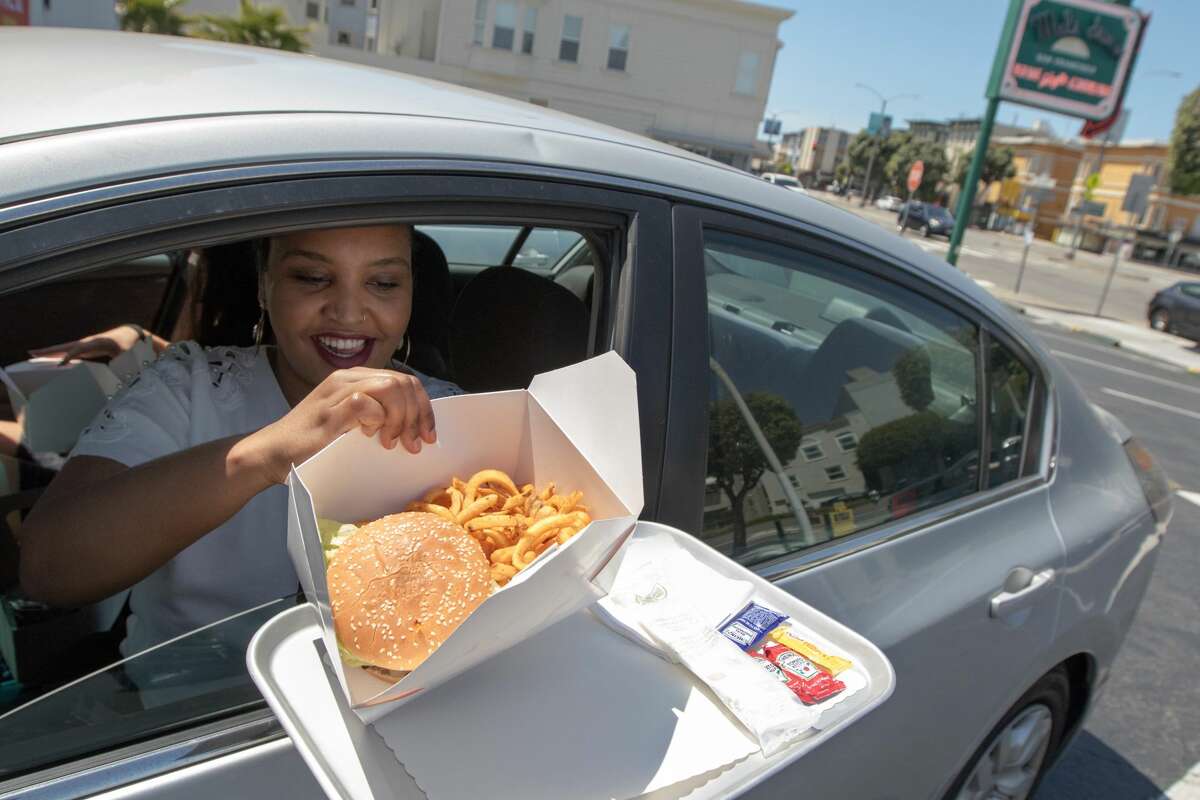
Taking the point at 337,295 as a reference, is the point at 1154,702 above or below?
below

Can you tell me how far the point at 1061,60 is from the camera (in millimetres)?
13328

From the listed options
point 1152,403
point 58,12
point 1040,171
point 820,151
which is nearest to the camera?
point 1152,403

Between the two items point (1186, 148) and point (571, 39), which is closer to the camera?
point (571, 39)

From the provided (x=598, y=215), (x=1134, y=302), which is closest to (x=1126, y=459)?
(x=598, y=215)

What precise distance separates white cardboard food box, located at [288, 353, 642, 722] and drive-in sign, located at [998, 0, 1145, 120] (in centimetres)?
1438

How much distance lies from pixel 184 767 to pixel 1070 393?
229cm

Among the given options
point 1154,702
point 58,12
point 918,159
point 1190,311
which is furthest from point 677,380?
point 918,159

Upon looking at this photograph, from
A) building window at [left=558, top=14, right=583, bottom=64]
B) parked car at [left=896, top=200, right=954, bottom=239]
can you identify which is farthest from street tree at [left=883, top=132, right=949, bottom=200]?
building window at [left=558, top=14, right=583, bottom=64]

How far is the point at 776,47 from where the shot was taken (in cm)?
3303

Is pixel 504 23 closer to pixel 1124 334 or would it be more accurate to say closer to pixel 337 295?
pixel 1124 334

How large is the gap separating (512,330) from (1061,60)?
48.4 ft

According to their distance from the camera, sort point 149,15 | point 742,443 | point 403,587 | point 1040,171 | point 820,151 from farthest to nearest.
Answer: point 820,151 < point 1040,171 < point 149,15 < point 742,443 < point 403,587

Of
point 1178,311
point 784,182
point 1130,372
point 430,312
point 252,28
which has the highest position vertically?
point 252,28

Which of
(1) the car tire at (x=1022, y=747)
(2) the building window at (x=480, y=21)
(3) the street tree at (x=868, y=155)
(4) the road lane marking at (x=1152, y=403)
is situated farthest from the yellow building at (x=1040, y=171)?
(1) the car tire at (x=1022, y=747)
